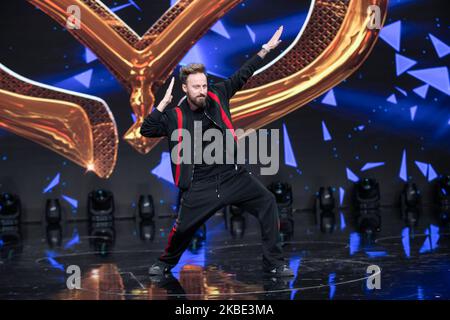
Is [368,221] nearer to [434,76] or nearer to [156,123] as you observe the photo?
[434,76]

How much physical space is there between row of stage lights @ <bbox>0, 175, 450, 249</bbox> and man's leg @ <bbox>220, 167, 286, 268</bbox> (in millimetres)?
3702

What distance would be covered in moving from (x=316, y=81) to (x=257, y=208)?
5048 mm

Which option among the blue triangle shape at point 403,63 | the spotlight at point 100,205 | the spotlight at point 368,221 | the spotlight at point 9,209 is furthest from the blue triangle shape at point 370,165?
the spotlight at point 9,209

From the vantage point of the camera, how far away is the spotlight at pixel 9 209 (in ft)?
30.3

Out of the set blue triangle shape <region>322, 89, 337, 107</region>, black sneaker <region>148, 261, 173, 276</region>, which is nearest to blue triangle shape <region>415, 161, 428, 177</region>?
blue triangle shape <region>322, 89, 337, 107</region>

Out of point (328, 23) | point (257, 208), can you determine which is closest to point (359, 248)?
point (257, 208)

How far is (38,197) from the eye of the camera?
9617mm

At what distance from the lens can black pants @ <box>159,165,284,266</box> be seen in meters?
4.78

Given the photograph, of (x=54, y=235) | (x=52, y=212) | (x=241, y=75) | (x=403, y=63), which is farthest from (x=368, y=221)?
(x=52, y=212)

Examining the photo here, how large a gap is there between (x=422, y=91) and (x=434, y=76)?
0.87ft

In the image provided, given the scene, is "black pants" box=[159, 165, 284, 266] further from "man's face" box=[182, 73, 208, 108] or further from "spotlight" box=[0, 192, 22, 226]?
"spotlight" box=[0, 192, 22, 226]

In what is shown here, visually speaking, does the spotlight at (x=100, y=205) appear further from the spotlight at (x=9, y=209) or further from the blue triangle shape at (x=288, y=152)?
the blue triangle shape at (x=288, y=152)
